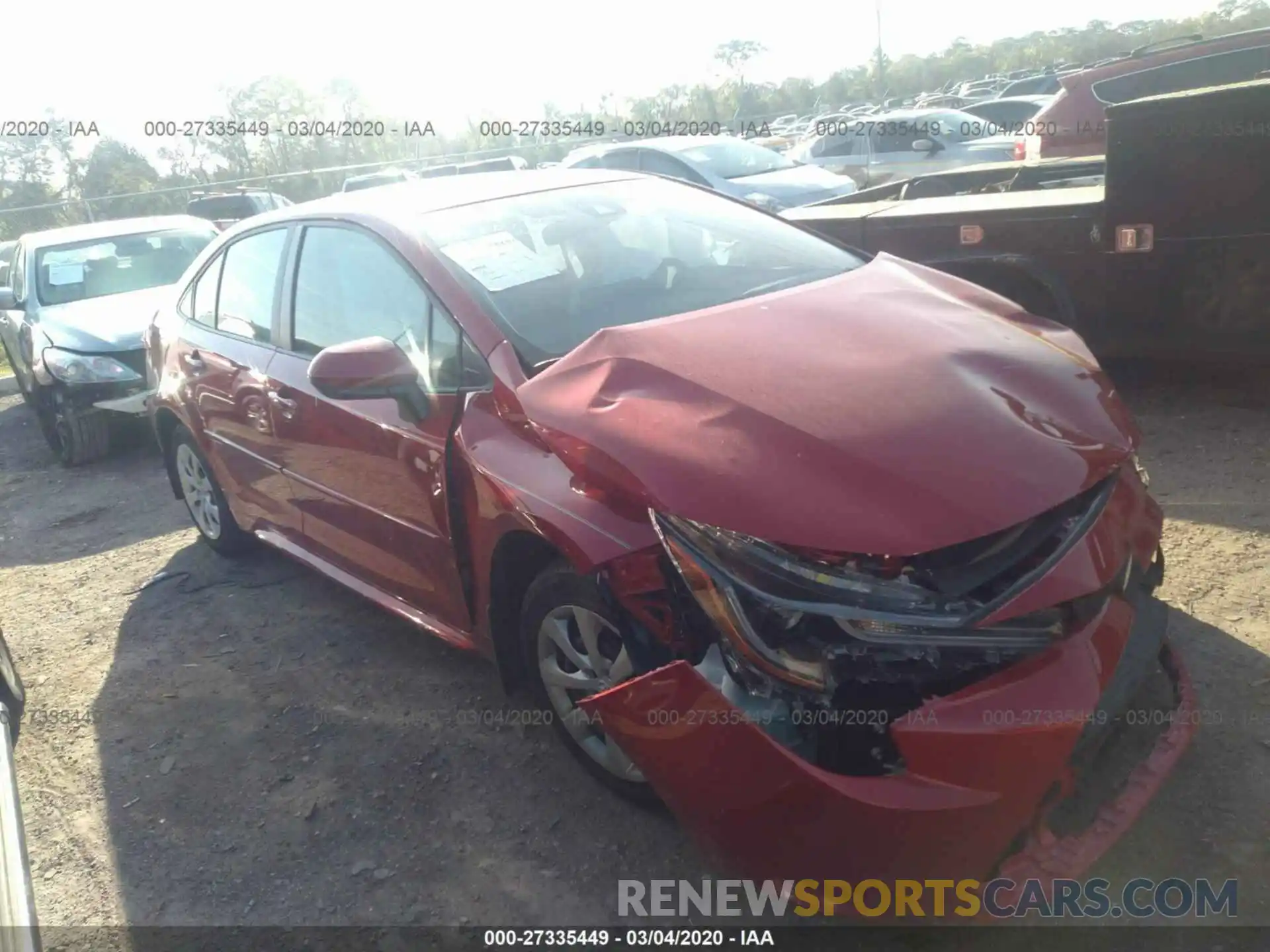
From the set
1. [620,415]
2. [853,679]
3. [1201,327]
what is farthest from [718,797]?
[1201,327]

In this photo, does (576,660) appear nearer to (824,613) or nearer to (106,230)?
(824,613)

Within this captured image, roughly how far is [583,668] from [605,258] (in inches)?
54.0

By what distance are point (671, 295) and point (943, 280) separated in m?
0.85

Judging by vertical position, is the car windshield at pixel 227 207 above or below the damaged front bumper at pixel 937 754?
above

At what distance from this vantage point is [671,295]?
337cm

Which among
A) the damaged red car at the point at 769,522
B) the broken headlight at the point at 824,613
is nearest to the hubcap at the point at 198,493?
the damaged red car at the point at 769,522

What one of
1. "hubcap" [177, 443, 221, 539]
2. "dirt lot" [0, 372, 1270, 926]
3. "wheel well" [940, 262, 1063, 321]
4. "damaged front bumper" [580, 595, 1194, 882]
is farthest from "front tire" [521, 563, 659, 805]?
"wheel well" [940, 262, 1063, 321]

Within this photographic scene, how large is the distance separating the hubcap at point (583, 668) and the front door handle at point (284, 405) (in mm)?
1522

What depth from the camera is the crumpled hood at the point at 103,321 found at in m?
7.75

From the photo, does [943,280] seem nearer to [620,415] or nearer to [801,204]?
[620,415]

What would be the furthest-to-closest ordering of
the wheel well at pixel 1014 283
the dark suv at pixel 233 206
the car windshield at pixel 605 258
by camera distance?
the dark suv at pixel 233 206 < the wheel well at pixel 1014 283 < the car windshield at pixel 605 258

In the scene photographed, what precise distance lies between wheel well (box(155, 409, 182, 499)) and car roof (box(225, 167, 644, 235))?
4.73 ft

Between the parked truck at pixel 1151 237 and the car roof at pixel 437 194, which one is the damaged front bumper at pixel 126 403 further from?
the parked truck at pixel 1151 237

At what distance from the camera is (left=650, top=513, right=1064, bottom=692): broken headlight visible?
85.4 inches
